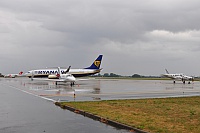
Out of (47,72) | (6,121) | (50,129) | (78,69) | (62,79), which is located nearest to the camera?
(50,129)

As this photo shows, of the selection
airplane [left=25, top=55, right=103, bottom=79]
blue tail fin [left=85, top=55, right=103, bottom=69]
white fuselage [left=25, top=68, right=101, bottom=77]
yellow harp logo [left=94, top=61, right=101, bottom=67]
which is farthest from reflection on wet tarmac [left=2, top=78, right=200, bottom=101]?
yellow harp logo [left=94, top=61, right=101, bottom=67]

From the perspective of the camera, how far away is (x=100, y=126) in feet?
34.8

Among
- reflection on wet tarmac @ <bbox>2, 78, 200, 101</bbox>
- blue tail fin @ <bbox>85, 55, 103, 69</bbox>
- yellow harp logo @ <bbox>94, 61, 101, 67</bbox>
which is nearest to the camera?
reflection on wet tarmac @ <bbox>2, 78, 200, 101</bbox>

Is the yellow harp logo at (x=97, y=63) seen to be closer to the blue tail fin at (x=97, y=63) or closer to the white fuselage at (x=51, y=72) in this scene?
the blue tail fin at (x=97, y=63)

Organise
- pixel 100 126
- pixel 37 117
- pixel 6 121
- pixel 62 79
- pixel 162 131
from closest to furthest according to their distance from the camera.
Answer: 1. pixel 162 131
2. pixel 100 126
3. pixel 6 121
4. pixel 37 117
5. pixel 62 79

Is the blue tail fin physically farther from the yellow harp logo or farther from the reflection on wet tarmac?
Answer: the reflection on wet tarmac

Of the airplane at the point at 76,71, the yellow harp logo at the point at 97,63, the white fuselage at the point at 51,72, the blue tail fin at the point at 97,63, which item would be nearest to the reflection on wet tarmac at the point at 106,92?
the airplane at the point at 76,71

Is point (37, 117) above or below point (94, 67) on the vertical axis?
below

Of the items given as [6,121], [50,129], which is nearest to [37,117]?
[6,121]

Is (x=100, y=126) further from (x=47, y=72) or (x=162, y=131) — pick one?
(x=47, y=72)

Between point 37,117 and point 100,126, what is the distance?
11.5 feet

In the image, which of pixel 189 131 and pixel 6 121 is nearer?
pixel 189 131

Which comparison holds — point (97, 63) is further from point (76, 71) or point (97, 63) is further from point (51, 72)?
point (51, 72)

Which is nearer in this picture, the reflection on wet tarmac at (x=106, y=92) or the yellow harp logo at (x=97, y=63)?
the reflection on wet tarmac at (x=106, y=92)
